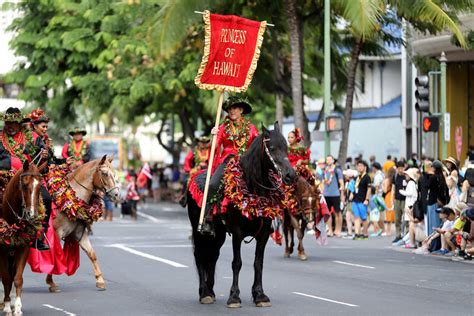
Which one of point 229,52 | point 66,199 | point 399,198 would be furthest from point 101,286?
point 399,198

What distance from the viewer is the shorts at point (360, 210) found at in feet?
96.7

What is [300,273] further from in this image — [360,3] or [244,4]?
[244,4]

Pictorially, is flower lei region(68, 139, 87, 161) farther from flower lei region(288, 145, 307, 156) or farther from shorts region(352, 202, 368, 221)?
shorts region(352, 202, 368, 221)

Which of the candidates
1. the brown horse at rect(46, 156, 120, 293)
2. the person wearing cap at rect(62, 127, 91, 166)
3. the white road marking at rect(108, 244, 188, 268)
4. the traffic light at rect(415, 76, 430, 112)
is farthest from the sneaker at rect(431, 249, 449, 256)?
the brown horse at rect(46, 156, 120, 293)

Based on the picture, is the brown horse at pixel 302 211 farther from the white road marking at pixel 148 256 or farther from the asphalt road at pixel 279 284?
the white road marking at pixel 148 256

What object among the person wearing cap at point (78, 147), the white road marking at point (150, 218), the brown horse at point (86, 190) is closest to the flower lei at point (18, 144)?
the brown horse at point (86, 190)

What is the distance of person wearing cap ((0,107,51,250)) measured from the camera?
14641mm

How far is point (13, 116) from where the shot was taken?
14.8m

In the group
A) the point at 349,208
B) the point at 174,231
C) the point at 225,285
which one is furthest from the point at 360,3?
the point at 225,285

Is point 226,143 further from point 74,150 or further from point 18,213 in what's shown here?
point 74,150

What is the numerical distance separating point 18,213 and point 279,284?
523 cm

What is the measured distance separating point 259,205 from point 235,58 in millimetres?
2512

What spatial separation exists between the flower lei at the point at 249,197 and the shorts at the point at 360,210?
48.4 feet

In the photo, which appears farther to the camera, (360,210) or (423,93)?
(360,210)
